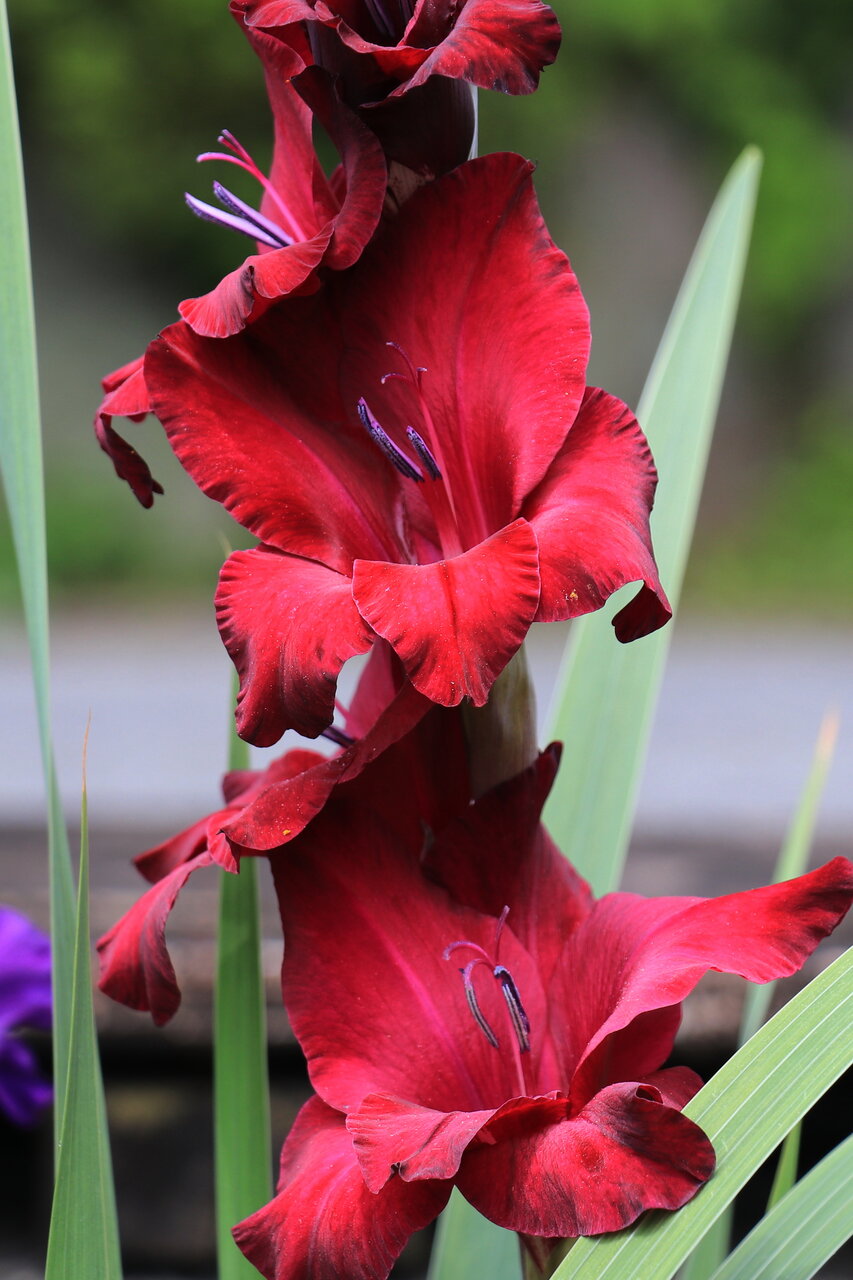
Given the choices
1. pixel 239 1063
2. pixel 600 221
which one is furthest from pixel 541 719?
Answer: pixel 600 221

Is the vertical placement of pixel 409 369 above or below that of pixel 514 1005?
above

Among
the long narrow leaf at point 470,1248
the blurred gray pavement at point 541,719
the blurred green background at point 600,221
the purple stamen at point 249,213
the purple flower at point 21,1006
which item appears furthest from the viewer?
the blurred green background at point 600,221

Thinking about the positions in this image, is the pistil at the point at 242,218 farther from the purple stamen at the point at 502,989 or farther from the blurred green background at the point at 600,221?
the blurred green background at the point at 600,221

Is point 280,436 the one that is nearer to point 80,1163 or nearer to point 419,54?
point 419,54

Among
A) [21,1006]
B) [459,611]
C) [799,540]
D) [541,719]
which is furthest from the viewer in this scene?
[799,540]

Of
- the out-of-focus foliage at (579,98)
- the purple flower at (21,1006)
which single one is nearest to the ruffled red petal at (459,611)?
the purple flower at (21,1006)

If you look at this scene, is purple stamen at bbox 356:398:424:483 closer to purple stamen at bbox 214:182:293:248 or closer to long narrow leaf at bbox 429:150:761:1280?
purple stamen at bbox 214:182:293:248
